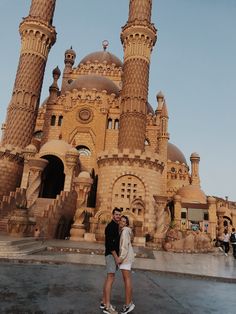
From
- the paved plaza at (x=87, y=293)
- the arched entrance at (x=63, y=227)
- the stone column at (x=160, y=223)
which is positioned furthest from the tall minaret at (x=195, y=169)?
the paved plaza at (x=87, y=293)

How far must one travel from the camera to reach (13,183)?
25219mm

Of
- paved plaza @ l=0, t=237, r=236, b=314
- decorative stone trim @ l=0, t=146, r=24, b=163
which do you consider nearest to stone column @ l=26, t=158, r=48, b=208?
decorative stone trim @ l=0, t=146, r=24, b=163

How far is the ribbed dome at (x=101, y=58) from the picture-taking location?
49.1m

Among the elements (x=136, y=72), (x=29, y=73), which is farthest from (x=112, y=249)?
(x=29, y=73)

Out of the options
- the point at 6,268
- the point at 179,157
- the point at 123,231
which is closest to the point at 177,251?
the point at 6,268

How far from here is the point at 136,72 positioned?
29.6 meters

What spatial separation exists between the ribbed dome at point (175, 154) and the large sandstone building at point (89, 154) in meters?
12.4

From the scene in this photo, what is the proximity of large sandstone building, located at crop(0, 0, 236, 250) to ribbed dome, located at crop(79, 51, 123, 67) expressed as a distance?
962 cm

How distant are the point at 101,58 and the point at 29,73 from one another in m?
22.7

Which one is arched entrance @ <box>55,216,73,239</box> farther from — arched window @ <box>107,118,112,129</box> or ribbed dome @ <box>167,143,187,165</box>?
ribbed dome @ <box>167,143,187,165</box>

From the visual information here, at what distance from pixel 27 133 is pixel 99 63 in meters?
25.5

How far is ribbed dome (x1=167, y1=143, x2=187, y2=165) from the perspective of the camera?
170ft

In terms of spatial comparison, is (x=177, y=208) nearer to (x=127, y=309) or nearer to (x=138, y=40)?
(x=138, y=40)

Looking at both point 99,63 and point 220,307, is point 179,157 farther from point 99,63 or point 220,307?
point 220,307
